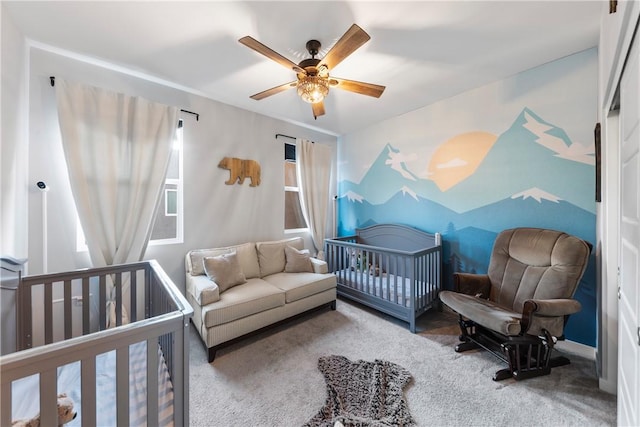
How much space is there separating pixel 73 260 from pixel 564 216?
453cm

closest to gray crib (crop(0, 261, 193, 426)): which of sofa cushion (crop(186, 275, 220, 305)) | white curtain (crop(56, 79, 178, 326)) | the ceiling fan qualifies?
sofa cushion (crop(186, 275, 220, 305))

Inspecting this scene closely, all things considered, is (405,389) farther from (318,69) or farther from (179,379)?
(318,69)

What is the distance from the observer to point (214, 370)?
194 cm

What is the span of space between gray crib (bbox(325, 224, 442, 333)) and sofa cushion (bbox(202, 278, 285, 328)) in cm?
110

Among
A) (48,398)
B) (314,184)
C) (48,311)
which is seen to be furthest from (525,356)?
(48,311)

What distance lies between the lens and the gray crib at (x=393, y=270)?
2.60 metres

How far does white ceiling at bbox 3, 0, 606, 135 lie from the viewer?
163 cm

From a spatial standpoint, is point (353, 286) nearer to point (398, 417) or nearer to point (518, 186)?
point (398, 417)

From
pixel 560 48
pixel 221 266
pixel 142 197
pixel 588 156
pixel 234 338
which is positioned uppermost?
pixel 560 48

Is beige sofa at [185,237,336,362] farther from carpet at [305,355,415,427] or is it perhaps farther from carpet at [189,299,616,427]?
carpet at [305,355,415,427]

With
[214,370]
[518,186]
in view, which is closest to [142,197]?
[214,370]

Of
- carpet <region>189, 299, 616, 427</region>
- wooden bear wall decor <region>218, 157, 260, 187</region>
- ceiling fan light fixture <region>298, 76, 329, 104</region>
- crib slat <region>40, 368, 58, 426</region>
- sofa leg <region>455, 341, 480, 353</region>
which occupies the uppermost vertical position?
ceiling fan light fixture <region>298, 76, 329, 104</region>

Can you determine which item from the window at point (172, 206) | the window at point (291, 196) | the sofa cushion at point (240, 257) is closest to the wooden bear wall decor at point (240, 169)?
the window at point (172, 206)

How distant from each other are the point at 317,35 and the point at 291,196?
241cm
